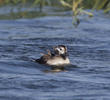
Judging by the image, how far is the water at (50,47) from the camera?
1052 centimetres

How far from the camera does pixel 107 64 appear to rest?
13617 millimetres

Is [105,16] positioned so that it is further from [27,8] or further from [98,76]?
[98,76]

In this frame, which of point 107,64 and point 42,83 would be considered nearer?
point 42,83

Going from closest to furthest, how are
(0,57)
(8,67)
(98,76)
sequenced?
(98,76), (8,67), (0,57)

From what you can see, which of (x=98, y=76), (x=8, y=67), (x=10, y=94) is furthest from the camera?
(x=8, y=67)

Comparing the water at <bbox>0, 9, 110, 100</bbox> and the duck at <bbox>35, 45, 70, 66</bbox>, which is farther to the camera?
the duck at <bbox>35, 45, 70, 66</bbox>

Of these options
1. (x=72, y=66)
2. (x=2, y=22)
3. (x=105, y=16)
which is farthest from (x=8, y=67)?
(x=105, y=16)

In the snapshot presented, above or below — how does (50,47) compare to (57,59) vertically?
above

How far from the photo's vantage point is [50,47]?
16.1m

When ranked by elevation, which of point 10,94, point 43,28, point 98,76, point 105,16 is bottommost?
point 10,94

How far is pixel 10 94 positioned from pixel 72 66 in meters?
3.44

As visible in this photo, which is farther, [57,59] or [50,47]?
[50,47]

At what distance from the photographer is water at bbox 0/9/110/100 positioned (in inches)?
414

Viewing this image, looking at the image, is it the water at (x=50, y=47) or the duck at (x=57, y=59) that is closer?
the water at (x=50, y=47)
